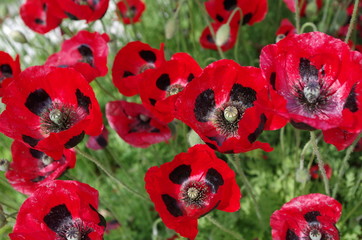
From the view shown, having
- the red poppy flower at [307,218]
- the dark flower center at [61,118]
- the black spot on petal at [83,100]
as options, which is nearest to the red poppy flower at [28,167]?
the dark flower center at [61,118]

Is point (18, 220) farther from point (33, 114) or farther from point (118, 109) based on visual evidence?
point (118, 109)

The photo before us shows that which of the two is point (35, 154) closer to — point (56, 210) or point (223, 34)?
point (56, 210)

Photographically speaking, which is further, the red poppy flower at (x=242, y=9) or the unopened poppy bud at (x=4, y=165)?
the red poppy flower at (x=242, y=9)

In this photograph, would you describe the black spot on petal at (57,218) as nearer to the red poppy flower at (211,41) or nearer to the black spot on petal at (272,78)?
the black spot on petal at (272,78)

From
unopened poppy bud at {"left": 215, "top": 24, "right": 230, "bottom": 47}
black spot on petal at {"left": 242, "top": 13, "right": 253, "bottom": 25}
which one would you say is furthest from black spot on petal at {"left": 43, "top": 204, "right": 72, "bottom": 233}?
black spot on petal at {"left": 242, "top": 13, "right": 253, "bottom": 25}

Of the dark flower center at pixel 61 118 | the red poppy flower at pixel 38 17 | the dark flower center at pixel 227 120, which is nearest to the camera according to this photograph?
the dark flower center at pixel 227 120

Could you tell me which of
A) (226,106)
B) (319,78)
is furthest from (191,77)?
(319,78)

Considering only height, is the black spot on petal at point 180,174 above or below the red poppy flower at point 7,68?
below

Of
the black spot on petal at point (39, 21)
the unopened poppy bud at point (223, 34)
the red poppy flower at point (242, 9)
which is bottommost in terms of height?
the red poppy flower at point (242, 9)
